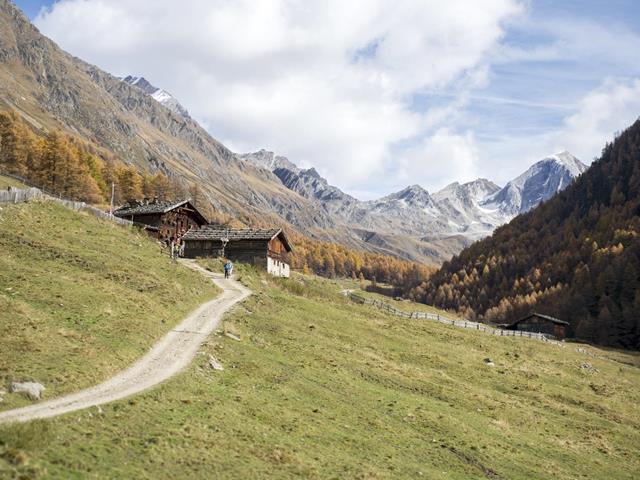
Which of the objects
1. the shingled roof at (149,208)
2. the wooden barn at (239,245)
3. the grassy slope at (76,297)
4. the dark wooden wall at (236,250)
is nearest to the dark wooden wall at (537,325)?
the wooden barn at (239,245)

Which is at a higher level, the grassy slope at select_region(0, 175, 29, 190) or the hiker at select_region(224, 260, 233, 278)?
the grassy slope at select_region(0, 175, 29, 190)

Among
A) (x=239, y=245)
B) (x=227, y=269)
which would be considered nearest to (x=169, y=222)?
(x=239, y=245)

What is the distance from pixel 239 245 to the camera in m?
82.8

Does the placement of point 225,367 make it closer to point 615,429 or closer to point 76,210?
point 615,429

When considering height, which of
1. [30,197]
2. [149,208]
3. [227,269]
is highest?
[149,208]

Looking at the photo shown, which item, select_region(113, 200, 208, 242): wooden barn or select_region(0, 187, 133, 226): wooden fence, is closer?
select_region(0, 187, 133, 226): wooden fence

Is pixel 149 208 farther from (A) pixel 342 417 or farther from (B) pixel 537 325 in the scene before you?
(B) pixel 537 325

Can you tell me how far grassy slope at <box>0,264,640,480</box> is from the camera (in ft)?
59.8

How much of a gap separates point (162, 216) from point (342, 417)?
6818 centimetres

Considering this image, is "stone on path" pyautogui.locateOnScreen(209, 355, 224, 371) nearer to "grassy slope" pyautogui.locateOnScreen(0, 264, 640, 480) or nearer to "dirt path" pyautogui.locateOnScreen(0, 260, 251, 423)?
"grassy slope" pyautogui.locateOnScreen(0, 264, 640, 480)

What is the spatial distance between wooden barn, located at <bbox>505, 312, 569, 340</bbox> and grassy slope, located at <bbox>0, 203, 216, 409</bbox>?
8589 cm

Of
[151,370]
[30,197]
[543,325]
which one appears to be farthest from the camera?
[543,325]

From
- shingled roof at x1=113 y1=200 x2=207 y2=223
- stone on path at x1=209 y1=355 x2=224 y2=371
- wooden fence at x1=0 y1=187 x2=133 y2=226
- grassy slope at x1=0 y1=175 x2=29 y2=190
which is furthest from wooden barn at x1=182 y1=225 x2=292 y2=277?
stone on path at x1=209 y1=355 x2=224 y2=371

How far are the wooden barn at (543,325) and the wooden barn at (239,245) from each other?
63.6 meters
